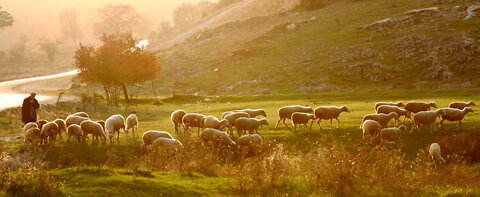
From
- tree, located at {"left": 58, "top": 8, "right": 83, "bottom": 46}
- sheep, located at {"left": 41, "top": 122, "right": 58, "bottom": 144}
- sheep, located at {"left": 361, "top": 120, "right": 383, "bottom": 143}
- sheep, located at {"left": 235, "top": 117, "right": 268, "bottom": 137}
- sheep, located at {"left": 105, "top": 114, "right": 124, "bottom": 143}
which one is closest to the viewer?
sheep, located at {"left": 41, "top": 122, "right": 58, "bottom": 144}

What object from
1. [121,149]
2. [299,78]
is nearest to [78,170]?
[121,149]

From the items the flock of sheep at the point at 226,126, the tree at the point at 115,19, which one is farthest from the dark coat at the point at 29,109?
the tree at the point at 115,19

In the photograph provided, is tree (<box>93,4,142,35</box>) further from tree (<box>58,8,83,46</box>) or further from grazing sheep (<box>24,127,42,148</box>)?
grazing sheep (<box>24,127,42,148</box>)

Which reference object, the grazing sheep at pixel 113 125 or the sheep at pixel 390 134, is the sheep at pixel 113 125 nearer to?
the grazing sheep at pixel 113 125

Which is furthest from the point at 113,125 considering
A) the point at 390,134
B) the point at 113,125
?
the point at 390,134

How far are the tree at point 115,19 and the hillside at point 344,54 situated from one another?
293ft

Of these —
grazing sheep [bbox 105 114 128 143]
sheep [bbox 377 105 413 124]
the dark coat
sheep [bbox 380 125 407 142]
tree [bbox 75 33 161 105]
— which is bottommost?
sheep [bbox 380 125 407 142]

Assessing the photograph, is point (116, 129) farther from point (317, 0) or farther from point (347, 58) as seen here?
point (317, 0)

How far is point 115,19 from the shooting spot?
183 metres

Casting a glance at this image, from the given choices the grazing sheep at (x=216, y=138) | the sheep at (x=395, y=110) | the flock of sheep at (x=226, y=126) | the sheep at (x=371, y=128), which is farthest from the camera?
the sheep at (x=395, y=110)

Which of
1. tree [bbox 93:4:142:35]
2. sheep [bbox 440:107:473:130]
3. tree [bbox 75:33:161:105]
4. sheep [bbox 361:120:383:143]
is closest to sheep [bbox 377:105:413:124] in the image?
sheep [bbox 440:107:473:130]

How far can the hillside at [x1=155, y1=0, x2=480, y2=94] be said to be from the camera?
2447 inches

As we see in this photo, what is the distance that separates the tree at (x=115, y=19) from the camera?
177 metres

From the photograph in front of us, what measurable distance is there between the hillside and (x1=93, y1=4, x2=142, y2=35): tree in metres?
89.4
